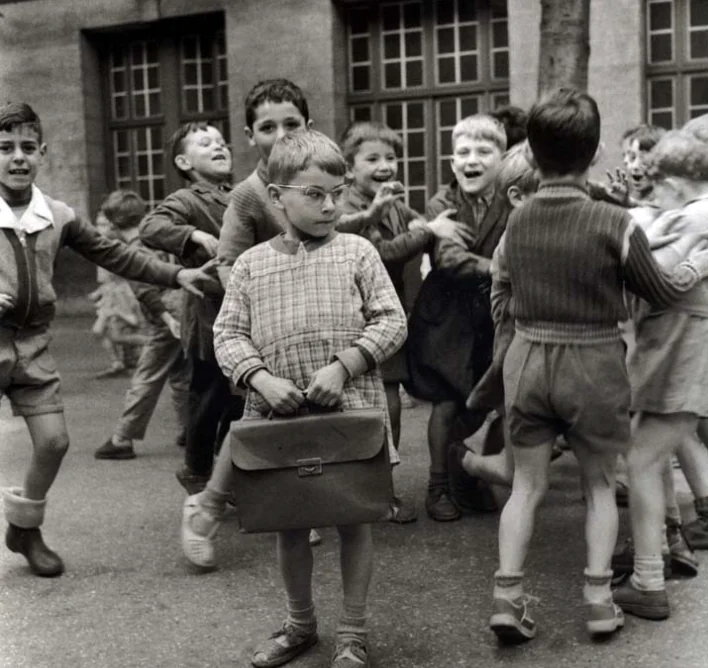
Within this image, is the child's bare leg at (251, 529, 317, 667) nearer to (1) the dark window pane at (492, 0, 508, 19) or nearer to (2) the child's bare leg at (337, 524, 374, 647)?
(2) the child's bare leg at (337, 524, 374, 647)

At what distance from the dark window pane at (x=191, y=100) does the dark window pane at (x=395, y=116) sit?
9.67ft

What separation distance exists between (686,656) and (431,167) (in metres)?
10.4

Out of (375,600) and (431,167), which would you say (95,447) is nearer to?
(375,600)

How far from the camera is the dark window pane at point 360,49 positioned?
13703 mm

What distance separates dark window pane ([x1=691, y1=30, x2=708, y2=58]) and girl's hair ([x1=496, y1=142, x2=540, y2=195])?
26.8 ft

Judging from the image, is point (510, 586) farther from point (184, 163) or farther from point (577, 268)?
point (184, 163)

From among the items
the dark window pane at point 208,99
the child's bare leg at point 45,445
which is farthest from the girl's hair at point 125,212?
the dark window pane at point 208,99

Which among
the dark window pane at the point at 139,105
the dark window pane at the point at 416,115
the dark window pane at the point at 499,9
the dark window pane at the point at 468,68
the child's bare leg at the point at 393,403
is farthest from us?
the dark window pane at the point at 139,105

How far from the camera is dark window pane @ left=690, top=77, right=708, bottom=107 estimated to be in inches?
472

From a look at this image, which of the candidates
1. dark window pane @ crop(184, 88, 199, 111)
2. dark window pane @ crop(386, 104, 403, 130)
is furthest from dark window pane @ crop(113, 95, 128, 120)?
dark window pane @ crop(386, 104, 403, 130)

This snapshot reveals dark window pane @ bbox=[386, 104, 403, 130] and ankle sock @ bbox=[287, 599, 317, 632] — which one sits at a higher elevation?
dark window pane @ bbox=[386, 104, 403, 130]

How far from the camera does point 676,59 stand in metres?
12.0

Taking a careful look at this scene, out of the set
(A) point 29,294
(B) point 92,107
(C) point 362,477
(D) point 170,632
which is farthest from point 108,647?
(B) point 92,107

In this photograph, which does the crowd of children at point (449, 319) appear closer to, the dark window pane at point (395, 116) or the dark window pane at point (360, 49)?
the dark window pane at point (395, 116)
